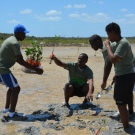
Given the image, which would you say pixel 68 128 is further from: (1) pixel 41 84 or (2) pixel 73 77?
(1) pixel 41 84

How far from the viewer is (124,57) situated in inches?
189

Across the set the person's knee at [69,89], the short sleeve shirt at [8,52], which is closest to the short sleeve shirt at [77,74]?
the person's knee at [69,89]

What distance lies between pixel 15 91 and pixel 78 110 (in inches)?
54.0

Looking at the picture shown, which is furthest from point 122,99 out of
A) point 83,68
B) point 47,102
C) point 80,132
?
point 47,102

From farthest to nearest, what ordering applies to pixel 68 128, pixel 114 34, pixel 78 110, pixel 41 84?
pixel 41 84 < pixel 78 110 < pixel 68 128 < pixel 114 34

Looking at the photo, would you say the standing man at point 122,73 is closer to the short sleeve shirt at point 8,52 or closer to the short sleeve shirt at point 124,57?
the short sleeve shirt at point 124,57

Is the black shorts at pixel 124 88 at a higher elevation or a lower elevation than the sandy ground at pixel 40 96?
higher

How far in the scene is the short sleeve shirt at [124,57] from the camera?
4594 mm

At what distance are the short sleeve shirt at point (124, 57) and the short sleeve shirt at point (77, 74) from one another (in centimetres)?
143

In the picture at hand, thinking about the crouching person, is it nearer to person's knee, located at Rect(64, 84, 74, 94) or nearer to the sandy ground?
person's knee, located at Rect(64, 84, 74, 94)

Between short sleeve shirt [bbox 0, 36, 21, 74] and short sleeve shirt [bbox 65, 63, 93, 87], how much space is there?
128 cm

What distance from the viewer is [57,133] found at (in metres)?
4.91

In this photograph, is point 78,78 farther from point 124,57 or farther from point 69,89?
point 124,57

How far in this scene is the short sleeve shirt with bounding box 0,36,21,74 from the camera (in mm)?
5453
